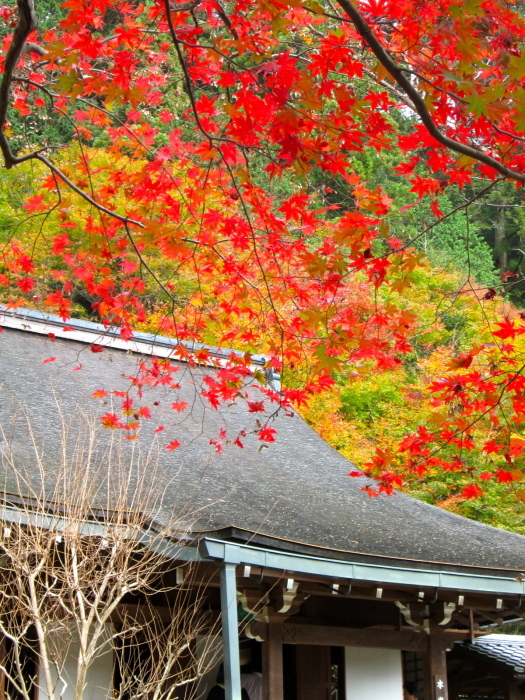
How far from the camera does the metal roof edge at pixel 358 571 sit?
214 inches

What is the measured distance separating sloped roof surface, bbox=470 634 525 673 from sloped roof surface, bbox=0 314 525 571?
201cm

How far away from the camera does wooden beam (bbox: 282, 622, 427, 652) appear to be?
6832 mm

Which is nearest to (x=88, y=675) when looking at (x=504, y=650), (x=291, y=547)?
(x=291, y=547)

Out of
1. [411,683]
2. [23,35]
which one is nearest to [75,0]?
[23,35]

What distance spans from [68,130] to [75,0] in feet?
55.7

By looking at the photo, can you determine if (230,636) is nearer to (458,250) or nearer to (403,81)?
(403,81)

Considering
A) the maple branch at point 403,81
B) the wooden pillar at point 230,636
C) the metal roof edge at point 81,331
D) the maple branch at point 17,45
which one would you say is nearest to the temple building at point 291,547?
the wooden pillar at point 230,636

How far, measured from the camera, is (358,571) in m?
6.06

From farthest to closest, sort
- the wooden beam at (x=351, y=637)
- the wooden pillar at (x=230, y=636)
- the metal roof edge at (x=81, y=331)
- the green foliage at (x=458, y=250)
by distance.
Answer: the green foliage at (x=458, y=250) < the metal roof edge at (x=81, y=331) < the wooden beam at (x=351, y=637) < the wooden pillar at (x=230, y=636)

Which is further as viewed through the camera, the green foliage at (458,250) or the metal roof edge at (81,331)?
the green foliage at (458,250)

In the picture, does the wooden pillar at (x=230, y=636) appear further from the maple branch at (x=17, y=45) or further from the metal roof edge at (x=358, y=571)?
the maple branch at (x=17, y=45)

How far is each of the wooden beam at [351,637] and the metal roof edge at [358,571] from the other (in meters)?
1.07

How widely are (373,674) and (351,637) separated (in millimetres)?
951

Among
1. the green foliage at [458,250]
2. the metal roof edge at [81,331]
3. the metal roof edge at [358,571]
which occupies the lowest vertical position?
the metal roof edge at [358,571]
